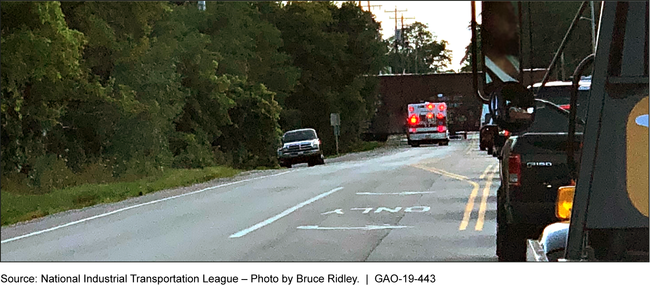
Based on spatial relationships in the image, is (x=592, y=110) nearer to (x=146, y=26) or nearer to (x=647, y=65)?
(x=647, y=65)

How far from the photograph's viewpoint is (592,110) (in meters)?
3.03

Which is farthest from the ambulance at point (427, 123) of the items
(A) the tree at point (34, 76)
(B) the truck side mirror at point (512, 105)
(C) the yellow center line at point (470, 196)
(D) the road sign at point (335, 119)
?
(A) the tree at point (34, 76)

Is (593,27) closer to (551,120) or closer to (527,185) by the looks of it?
(551,120)

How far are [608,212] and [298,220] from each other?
194 inches

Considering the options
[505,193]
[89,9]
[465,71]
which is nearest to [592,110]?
[465,71]

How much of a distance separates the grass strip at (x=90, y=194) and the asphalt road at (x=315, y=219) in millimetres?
93

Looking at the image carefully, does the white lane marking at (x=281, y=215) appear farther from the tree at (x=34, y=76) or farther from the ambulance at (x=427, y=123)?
the tree at (x=34, y=76)

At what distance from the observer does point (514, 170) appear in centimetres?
511

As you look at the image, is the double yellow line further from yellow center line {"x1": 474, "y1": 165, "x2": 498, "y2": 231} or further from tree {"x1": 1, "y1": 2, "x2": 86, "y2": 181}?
tree {"x1": 1, "y1": 2, "x2": 86, "y2": 181}

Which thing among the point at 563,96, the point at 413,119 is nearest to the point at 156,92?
the point at 413,119

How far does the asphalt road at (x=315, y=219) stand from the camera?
6.28 m

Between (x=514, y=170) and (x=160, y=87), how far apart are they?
4665 millimetres

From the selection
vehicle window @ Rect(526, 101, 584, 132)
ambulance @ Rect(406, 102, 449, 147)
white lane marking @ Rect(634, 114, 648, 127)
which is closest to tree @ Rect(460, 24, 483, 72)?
vehicle window @ Rect(526, 101, 584, 132)

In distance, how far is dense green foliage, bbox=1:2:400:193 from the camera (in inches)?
292
